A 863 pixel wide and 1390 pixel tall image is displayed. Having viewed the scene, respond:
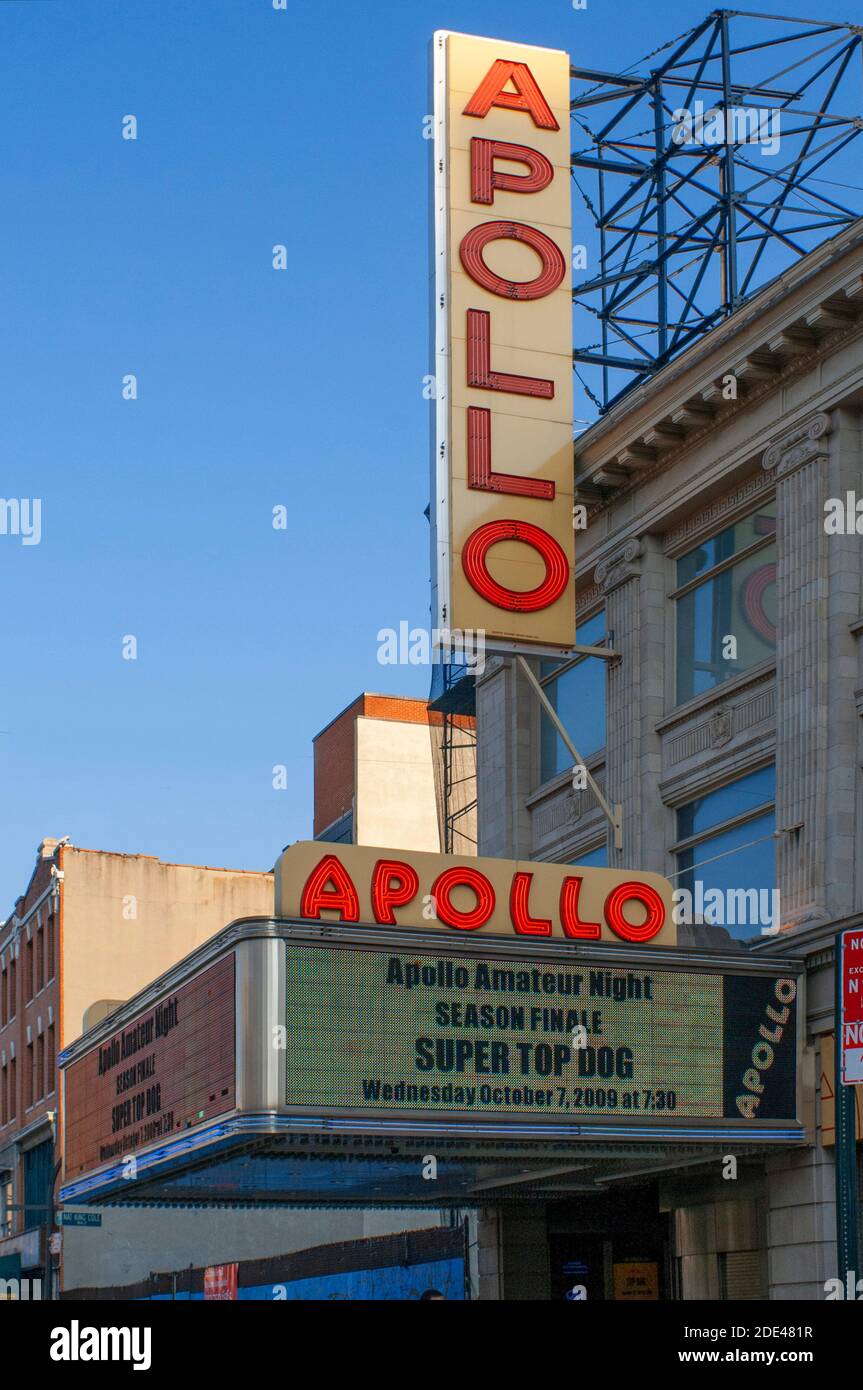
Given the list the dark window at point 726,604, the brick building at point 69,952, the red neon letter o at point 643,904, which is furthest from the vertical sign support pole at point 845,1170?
the brick building at point 69,952

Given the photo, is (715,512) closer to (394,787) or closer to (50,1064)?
(50,1064)

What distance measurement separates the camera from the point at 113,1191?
25.2 meters

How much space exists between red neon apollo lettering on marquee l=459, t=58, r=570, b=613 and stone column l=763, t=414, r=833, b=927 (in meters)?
3.60

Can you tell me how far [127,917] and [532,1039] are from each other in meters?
38.5

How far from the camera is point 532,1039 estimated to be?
2080 centimetres

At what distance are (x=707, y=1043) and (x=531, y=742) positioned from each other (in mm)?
9917

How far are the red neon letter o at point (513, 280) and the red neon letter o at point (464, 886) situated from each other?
946 cm

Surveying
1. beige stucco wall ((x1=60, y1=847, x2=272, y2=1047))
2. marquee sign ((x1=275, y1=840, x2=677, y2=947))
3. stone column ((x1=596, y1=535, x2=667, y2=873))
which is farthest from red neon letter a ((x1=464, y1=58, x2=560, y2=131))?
beige stucco wall ((x1=60, y1=847, x2=272, y2=1047))

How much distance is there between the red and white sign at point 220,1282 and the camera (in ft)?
135

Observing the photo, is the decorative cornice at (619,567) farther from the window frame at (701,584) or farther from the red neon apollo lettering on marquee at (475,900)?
the red neon apollo lettering on marquee at (475,900)

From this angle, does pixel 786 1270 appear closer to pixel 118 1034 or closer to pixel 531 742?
pixel 118 1034

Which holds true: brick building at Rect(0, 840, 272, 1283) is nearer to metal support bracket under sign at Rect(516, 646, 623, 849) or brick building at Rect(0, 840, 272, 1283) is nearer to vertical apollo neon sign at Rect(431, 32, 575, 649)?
metal support bracket under sign at Rect(516, 646, 623, 849)

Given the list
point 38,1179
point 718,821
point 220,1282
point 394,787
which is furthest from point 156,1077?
point 394,787
